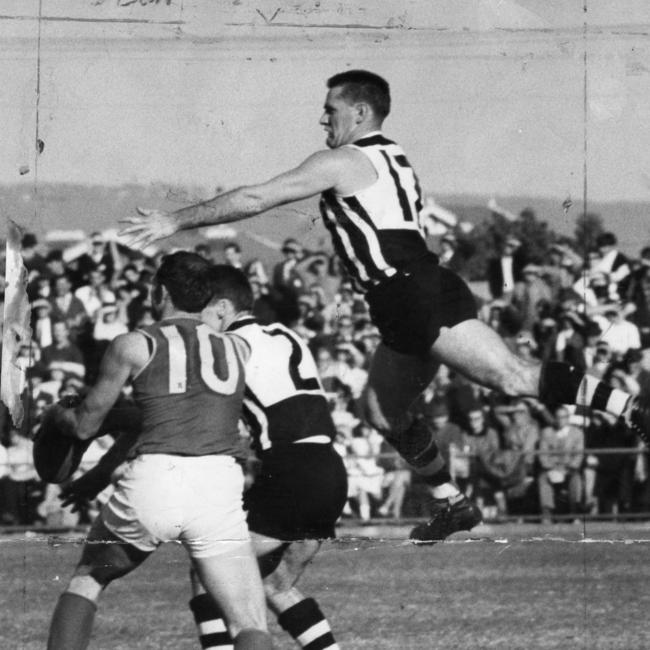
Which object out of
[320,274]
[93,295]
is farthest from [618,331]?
[93,295]

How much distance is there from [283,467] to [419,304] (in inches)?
38.6

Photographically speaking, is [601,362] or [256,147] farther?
[601,362]

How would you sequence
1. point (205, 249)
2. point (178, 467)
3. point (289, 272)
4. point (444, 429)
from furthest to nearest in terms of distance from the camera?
point (444, 429)
point (205, 249)
point (289, 272)
point (178, 467)

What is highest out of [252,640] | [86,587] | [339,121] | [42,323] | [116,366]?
[339,121]

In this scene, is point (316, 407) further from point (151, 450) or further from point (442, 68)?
point (442, 68)

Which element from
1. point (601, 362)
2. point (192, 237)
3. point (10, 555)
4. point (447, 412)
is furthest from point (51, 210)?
point (601, 362)

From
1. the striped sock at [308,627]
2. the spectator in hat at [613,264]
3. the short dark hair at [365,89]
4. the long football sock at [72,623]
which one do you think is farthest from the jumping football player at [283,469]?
the spectator in hat at [613,264]

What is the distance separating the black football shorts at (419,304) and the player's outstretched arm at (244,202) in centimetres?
56

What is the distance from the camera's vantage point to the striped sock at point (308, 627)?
6570mm

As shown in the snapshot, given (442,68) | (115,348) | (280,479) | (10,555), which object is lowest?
(10,555)

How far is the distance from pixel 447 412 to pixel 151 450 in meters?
7.07

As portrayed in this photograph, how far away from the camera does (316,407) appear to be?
6703 mm

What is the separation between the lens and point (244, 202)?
6.38 m

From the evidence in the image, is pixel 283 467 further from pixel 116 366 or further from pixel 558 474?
pixel 558 474
